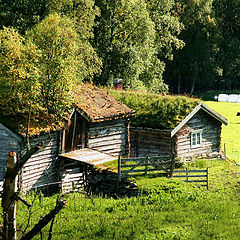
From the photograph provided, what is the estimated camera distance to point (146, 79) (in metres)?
53.1

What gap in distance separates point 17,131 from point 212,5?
232 feet

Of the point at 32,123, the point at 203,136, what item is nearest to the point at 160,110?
the point at 203,136

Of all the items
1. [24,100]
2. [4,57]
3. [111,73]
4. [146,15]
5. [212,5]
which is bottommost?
[24,100]

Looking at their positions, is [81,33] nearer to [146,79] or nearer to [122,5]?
[122,5]

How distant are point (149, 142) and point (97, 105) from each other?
5680 millimetres

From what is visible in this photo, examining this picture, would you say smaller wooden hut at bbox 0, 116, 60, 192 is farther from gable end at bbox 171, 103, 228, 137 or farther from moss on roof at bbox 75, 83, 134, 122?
gable end at bbox 171, 103, 228, 137

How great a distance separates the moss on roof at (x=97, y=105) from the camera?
24.8 meters

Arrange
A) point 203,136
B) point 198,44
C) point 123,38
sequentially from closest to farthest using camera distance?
1. point 203,136
2. point 123,38
3. point 198,44

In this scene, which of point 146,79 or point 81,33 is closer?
point 81,33

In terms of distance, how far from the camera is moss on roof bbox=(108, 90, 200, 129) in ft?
95.6

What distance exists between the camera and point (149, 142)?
29.8 meters

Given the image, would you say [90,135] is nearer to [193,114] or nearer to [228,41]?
[193,114]

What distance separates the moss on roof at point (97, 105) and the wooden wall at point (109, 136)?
0.60 metres

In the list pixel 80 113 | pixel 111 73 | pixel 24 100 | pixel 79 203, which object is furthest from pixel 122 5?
pixel 79 203
